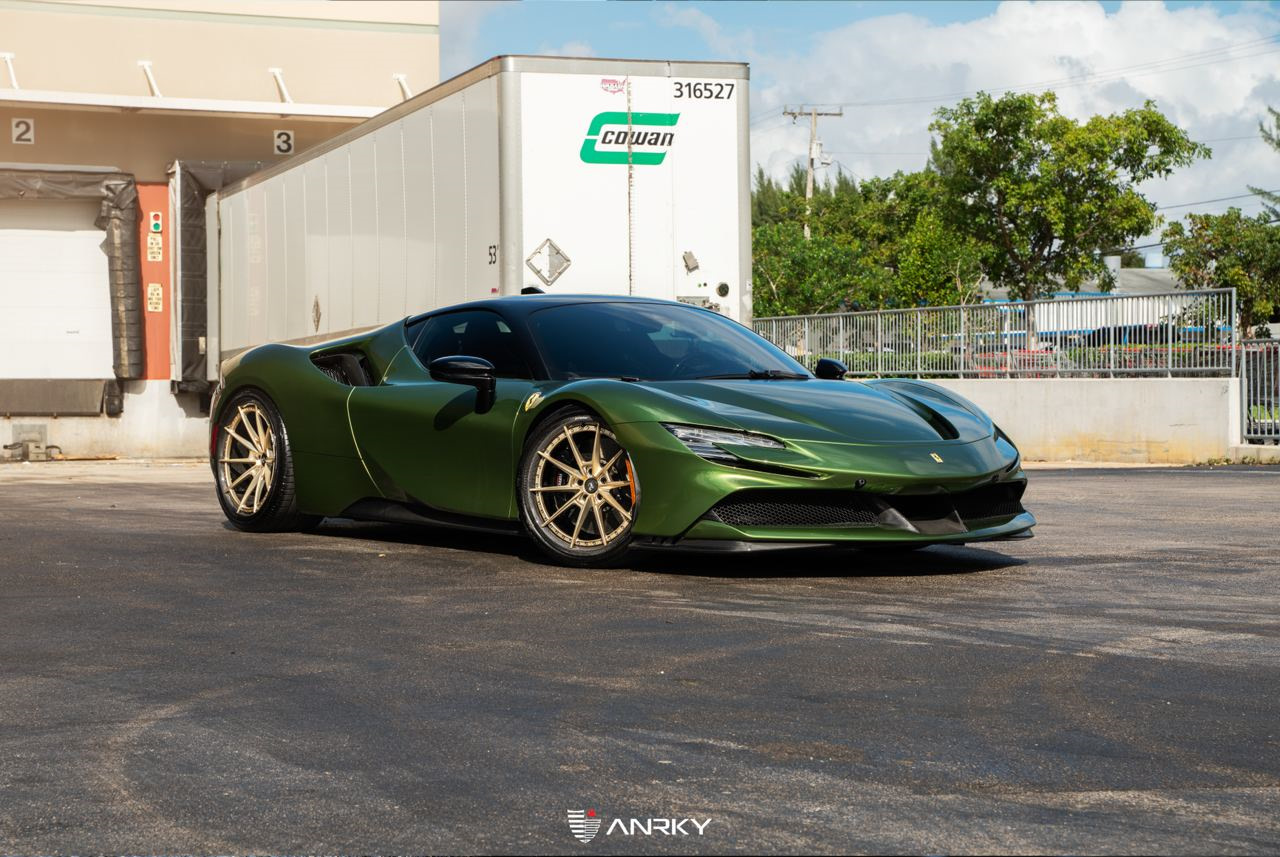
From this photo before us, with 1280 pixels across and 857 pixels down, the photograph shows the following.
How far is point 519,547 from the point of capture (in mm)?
8469

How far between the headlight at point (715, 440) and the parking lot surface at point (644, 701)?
0.51m

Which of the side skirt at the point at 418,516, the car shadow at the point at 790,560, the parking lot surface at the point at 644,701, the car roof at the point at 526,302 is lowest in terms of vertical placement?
the parking lot surface at the point at 644,701

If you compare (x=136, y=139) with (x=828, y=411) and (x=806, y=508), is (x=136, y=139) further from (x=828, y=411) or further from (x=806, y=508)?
(x=806, y=508)

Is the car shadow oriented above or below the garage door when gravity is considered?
below

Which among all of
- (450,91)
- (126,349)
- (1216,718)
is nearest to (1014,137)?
(126,349)

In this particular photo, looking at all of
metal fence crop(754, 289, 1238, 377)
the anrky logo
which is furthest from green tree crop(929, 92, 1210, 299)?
the anrky logo

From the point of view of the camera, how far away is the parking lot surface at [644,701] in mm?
3395

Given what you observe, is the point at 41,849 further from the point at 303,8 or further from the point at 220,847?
the point at 303,8

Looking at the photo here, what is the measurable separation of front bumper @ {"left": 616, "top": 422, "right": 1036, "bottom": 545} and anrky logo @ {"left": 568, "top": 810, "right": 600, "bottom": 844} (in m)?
3.51

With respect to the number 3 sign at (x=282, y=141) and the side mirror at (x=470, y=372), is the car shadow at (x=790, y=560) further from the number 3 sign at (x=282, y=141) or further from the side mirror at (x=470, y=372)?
the number 3 sign at (x=282, y=141)

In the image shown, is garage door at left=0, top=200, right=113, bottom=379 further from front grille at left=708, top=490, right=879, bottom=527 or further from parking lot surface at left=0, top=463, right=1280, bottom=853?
front grille at left=708, top=490, right=879, bottom=527

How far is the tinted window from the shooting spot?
26.7 ft

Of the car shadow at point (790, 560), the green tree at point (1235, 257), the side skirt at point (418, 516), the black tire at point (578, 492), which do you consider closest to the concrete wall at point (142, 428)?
the side skirt at point (418, 516)

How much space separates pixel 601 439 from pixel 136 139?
17.5 meters
